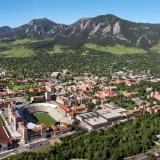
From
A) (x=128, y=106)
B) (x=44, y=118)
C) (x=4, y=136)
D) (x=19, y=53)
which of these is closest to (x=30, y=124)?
(x=4, y=136)

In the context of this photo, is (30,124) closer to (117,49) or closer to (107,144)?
(107,144)

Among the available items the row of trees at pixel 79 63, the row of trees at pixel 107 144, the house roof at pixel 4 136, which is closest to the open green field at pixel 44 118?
the house roof at pixel 4 136

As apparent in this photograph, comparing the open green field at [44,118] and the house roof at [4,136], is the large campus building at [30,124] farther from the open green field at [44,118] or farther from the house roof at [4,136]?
the house roof at [4,136]

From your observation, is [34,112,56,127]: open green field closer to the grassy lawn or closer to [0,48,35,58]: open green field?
the grassy lawn

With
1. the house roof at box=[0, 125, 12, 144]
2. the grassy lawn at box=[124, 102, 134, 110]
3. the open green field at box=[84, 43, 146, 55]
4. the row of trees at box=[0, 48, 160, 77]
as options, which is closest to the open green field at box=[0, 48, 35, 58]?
the row of trees at box=[0, 48, 160, 77]

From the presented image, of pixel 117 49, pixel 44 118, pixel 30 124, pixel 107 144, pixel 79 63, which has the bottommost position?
pixel 44 118

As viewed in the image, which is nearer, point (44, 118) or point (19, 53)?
point (44, 118)

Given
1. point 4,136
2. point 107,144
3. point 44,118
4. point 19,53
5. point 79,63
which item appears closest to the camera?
point 107,144

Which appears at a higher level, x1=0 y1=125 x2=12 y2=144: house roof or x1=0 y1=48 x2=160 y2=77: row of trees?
x1=0 y1=48 x2=160 y2=77: row of trees

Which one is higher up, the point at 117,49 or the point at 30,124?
the point at 117,49

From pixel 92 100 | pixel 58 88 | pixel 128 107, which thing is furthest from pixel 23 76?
pixel 128 107
